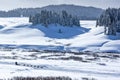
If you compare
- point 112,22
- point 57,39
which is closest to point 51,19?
point 57,39

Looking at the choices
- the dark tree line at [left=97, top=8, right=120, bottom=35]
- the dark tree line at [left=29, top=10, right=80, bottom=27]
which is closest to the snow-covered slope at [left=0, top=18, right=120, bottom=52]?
the dark tree line at [left=97, top=8, right=120, bottom=35]

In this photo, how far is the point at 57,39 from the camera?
144 meters

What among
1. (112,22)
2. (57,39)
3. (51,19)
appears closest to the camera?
(112,22)

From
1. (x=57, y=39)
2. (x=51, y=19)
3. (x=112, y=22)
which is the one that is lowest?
(x=57, y=39)

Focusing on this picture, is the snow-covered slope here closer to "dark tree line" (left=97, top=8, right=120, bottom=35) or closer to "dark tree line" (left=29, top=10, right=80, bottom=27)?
"dark tree line" (left=97, top=8, right=120, bottom=35)

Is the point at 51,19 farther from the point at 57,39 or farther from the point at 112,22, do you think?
the point at 112,22

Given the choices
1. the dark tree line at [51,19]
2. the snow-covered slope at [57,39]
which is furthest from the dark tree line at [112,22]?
the dark tree line at [51,19]

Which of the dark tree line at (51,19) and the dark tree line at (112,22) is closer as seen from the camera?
the dark tree line at (112,22)

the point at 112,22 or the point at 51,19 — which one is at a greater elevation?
the point at 112,22

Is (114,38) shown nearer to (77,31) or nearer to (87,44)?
(87,44)

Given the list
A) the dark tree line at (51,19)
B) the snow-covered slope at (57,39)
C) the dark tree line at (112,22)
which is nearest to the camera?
the snow-covered slope at (57,39)

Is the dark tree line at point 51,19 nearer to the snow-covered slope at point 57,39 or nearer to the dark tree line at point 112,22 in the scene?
the snow-covered slope at point 57,39

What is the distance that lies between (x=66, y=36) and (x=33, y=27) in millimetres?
19790

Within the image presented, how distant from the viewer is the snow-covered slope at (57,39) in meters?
112
